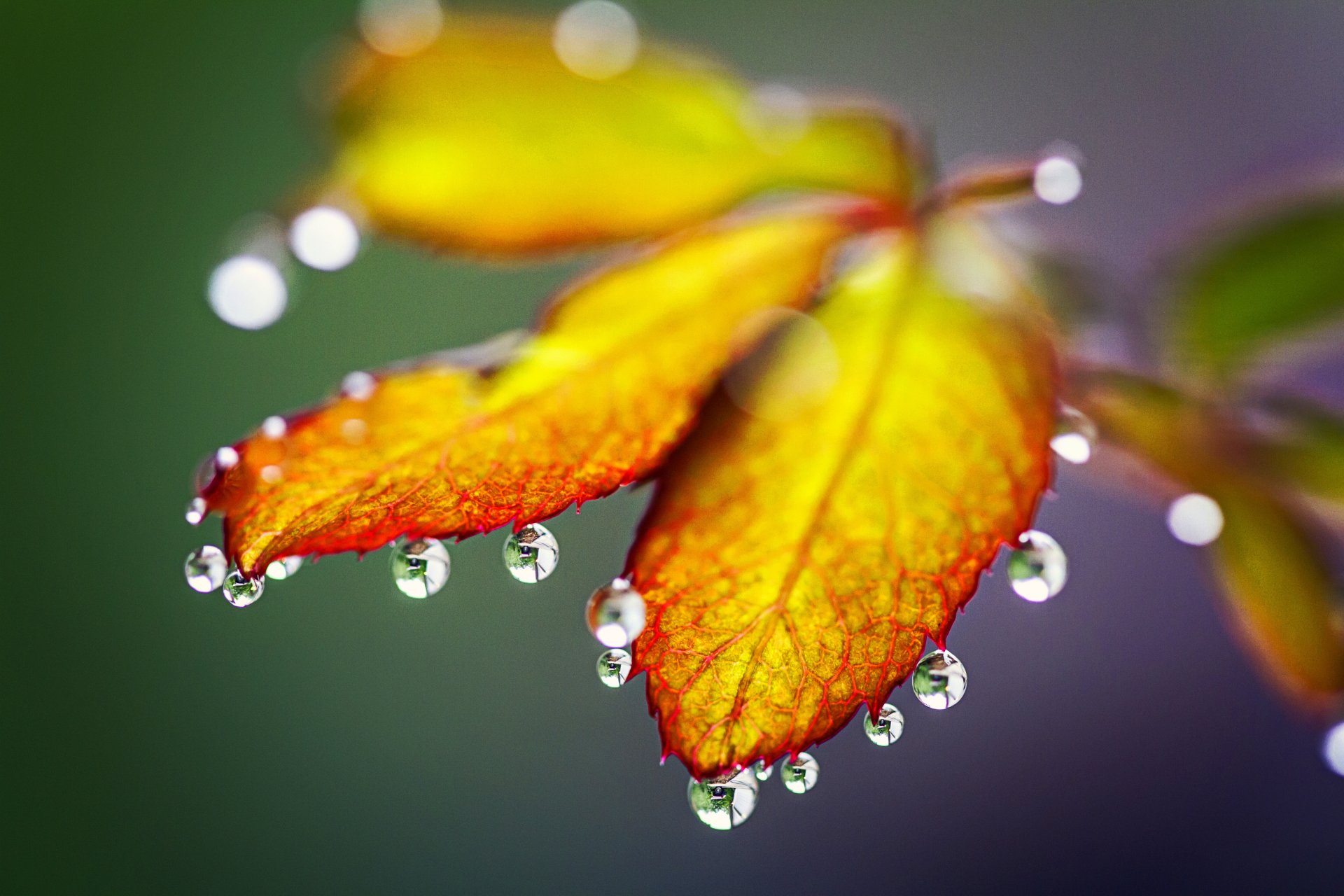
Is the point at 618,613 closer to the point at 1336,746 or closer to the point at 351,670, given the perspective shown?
the point at 1336,746

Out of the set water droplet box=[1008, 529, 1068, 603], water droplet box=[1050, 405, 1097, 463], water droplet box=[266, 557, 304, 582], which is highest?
water droplet box=[1050, 405, 1097, 463]

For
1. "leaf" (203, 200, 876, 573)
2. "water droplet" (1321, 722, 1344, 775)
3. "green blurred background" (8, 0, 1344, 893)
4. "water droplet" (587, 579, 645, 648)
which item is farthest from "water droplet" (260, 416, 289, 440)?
"green blurred background" (8, 0, 1344, 893)

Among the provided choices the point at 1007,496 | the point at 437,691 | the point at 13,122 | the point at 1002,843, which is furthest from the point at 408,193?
the point at 1002,843

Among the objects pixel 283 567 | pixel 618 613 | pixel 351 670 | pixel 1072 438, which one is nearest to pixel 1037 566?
pixel 1072 438

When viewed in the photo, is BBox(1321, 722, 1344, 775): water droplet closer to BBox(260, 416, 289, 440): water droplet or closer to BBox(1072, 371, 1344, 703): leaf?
BBox(1072, 371, 1344, 703): leaf

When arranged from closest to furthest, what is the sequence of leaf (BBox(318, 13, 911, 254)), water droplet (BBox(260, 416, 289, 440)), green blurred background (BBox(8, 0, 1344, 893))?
water droplet (BBox(260, 416, 289, 440)), leaf (BBox(318, 13, 911, 254)), green blurred background (BBox(8, 0, 1344, 893))

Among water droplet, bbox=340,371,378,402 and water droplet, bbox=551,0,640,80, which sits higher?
water droplet, bbox=551,0,640,80

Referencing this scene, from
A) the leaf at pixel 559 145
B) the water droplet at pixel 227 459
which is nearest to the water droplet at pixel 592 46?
the leaf at pixel 559 145
